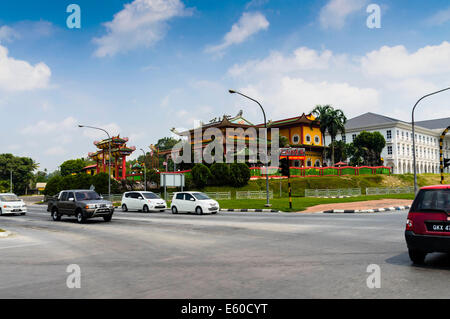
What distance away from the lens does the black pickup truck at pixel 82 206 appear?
741 inches

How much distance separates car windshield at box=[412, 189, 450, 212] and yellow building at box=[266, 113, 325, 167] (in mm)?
52869

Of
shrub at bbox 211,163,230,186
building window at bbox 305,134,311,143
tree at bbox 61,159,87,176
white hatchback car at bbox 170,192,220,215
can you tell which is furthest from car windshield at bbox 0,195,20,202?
tree at bbox 61,159,87,176

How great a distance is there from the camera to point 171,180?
36281 mm

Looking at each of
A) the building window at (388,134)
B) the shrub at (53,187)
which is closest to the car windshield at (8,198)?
the shrub at (53,187)

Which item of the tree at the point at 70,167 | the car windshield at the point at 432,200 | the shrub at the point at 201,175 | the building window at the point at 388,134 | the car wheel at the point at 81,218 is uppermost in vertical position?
the building window at the point at 388,134

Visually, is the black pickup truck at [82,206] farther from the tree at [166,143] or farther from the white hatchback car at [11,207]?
the tree at [166,143]

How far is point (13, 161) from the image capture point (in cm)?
10238

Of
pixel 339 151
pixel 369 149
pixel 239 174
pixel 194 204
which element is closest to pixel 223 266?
pixel 194 204

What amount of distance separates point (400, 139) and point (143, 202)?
69856mm

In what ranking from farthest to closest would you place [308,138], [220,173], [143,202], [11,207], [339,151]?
1. [339,151]
2. [308,138]
3. [220,173]
4. [143,202]
5. [11,207]

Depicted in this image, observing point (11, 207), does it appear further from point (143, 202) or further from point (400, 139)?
point (400, 139)

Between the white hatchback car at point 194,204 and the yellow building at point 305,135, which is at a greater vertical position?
the yellow building at point 305,135

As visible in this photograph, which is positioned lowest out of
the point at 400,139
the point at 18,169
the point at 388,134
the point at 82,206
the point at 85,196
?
the point at 82,206
